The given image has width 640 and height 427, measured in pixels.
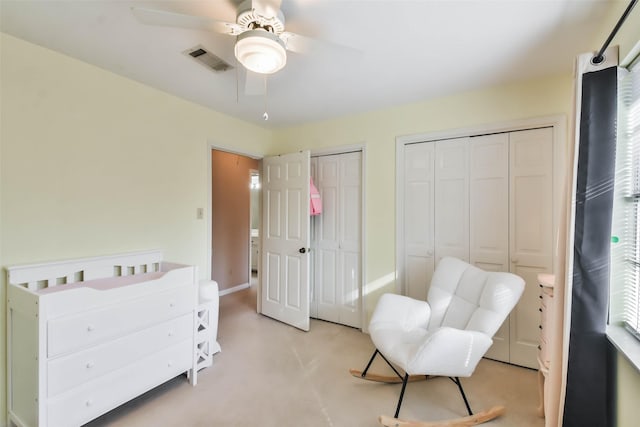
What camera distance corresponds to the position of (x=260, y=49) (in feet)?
4.51

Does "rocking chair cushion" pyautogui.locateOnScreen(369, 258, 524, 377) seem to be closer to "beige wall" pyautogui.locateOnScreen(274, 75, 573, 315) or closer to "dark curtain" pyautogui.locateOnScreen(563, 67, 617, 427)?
"dark curtain" pyautogui.locateOnScreen(563, 67, 617, 427)

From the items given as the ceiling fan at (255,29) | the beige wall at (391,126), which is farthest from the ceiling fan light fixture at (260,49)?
the beige wall at (391,126)

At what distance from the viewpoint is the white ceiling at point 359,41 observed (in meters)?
1.48

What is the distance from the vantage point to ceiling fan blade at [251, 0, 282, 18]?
1264 mm

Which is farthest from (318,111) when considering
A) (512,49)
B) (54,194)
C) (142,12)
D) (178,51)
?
(54,194)

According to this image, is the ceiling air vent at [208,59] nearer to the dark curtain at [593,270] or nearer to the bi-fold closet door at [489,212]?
the bi-fold closet door at [489,212]

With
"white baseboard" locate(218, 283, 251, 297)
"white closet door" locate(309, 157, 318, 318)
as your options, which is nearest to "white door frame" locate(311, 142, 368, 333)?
"white closet door" locate(309, 157, 318, 318)

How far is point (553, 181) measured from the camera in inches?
87.6

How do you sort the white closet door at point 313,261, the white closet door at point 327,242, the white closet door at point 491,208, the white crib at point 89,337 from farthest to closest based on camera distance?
the white closet door at point 313,261
the white closet door at point 327,242
the white closet door at point 491,208
the white crib at point 89,337

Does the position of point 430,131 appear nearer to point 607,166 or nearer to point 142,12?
point 607,166

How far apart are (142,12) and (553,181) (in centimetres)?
281

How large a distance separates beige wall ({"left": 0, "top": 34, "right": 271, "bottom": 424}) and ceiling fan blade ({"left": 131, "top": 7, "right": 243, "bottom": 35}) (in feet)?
3.88

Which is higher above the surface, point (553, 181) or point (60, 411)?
point (553, 181)

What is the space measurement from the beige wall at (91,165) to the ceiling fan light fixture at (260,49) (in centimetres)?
143
